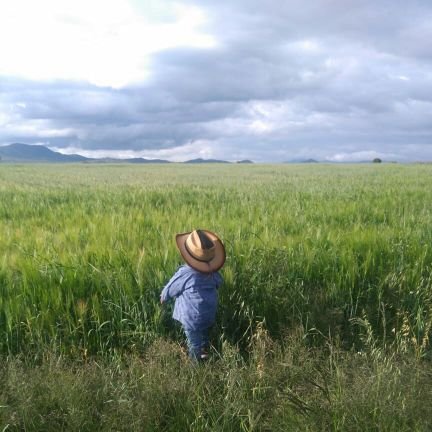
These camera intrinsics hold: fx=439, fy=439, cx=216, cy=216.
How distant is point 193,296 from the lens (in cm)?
315

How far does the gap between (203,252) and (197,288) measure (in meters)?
0.27

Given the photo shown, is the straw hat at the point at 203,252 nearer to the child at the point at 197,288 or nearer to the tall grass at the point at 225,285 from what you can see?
the child at the point at 197,288

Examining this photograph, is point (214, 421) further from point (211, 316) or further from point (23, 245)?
point (23, 245)

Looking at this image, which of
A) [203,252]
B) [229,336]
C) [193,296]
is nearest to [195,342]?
[193,296]

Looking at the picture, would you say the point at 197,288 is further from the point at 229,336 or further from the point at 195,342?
the point at 229,336

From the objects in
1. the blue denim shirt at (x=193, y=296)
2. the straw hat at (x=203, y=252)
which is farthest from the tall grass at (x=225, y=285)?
the straw hat at (x=203, y=252)

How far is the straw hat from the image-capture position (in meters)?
3.17

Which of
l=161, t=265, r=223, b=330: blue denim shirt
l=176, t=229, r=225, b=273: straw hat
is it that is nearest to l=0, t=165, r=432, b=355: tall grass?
l=161, t=265, r=223, b=330: blue denim shirt

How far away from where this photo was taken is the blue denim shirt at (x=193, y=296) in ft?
10.3

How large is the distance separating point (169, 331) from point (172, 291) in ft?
1.59

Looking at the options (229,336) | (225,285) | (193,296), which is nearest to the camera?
(193,296)

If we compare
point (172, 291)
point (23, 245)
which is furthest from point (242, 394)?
point (23, 245)

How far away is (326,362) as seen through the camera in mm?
3186

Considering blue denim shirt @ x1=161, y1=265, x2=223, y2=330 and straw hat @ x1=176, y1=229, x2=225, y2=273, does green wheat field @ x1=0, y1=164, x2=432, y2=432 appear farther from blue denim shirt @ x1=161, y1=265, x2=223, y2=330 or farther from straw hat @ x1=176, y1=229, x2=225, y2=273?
straw hat @ x1=176, y1=229, x2=225, y2=273
